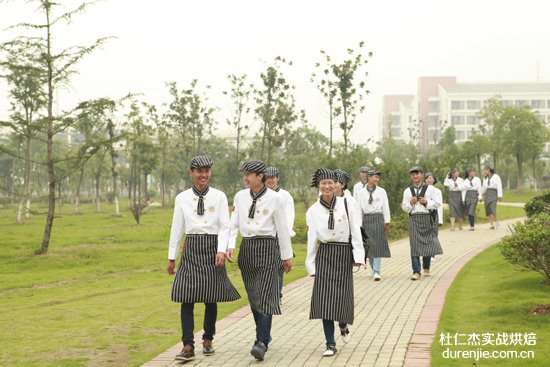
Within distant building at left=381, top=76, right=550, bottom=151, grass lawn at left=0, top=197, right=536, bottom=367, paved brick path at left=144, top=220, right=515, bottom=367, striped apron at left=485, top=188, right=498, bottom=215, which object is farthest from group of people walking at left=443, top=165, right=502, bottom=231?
distant building at left=381, top=76, right=550, bottom=151

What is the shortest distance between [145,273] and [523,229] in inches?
343

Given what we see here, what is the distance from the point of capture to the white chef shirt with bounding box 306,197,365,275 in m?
8.09

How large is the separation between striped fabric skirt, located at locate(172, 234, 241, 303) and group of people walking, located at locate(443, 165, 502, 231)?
701 inches

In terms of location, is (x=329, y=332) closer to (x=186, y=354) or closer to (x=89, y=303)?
(x=186, y=354)

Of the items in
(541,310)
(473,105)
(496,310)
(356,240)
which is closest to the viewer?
(356,240)

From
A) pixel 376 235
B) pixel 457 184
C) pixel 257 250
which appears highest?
pixel 457 184

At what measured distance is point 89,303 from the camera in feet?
39.9

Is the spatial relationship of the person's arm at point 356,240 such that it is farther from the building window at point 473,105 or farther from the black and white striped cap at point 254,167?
the building window at point 473,105

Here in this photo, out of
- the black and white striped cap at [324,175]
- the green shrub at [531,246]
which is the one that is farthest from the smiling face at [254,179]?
the green shrub at [531,246]

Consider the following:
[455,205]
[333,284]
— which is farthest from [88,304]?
[455,205]

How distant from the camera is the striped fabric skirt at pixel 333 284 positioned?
7871 millimetres

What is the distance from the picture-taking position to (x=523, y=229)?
32.9ft

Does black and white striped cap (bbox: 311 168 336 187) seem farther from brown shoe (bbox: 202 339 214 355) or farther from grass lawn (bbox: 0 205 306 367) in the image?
grass lawn (bbox: 0 205 306 367)

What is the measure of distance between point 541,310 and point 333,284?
2.82 m
